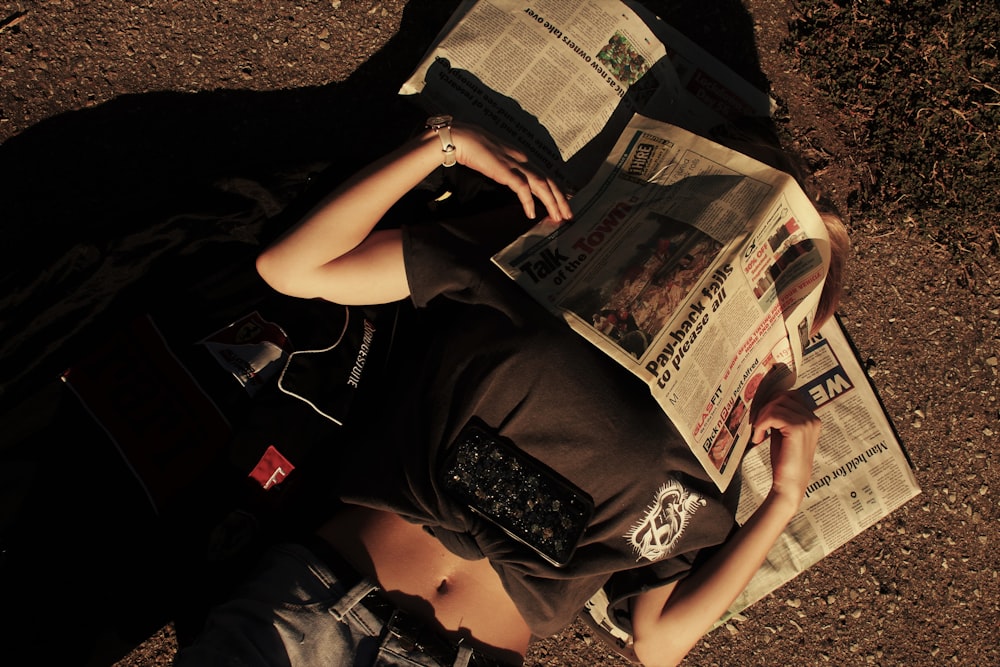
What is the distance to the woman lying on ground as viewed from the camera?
113 cm

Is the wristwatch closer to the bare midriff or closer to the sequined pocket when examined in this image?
the sequined pocket

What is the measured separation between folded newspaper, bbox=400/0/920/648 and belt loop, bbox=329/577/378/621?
563 mm

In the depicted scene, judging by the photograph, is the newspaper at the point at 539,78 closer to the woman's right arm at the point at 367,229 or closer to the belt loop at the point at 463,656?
the woman's right arm at the point at 367,229

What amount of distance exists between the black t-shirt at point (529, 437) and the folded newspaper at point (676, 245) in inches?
2.1

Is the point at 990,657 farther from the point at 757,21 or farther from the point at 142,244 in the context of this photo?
the point at 142,244

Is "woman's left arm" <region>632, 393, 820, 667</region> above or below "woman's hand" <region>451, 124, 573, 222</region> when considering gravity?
below

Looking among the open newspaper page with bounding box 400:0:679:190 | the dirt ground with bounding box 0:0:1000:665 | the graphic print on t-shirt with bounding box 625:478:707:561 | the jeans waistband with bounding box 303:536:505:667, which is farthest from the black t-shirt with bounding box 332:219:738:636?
the dirt ground with bounding box 0:0:1000:665

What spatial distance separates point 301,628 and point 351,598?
0.10 m

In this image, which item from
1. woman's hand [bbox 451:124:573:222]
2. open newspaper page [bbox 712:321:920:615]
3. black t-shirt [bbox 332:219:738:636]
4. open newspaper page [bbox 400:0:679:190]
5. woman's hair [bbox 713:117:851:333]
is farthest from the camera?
open newspaper page [bbox 712:321:920:615]

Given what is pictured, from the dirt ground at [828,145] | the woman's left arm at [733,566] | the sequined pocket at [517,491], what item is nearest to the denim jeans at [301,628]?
the sequined pocket at [517,491]

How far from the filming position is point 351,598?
1.20m

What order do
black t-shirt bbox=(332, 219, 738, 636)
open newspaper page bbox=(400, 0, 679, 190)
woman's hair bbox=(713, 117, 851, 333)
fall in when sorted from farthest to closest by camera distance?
open newspaper page bbox=(400, 0, 679, 190) < woman's hair bbox=(713, 117, 851, 333) < black t-shirt bbox=(332, 219, 738, 636)

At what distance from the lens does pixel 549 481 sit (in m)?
1.17

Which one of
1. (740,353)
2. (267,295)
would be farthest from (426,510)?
(740,353)
